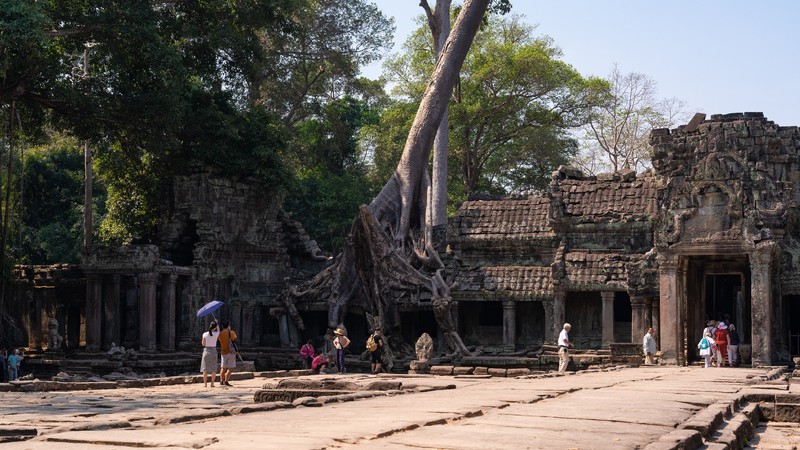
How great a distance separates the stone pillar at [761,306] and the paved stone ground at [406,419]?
30.8 feet

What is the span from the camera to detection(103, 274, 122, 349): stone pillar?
31.4 metres

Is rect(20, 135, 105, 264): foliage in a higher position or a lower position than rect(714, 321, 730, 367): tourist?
higher

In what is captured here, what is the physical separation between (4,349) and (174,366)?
4435 mm

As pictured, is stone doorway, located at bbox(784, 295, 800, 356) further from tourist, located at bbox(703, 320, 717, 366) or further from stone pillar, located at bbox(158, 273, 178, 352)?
stone pillar, located at bbox(158, 273, 178, 352)

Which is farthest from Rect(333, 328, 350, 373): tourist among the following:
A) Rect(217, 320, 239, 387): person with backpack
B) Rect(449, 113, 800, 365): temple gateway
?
Rect(217, 320, 239, 387): person with backpack

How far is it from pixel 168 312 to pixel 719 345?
15.5 meters

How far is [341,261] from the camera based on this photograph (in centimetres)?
3195

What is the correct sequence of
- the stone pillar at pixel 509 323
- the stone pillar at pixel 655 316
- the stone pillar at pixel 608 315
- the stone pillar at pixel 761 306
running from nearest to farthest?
the stone pillar at pixel 761 306
the stone pillar at pixel 655 316
the stone pillar at pixel 608 315
the stone pillar at pixel 509 323

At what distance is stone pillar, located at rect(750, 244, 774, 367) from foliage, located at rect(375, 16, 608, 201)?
21.5m

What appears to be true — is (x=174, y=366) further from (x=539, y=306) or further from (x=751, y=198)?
(x=751, y=198)

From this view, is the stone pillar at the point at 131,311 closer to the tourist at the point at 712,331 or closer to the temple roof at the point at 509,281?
the temple roof at the point at 509,281

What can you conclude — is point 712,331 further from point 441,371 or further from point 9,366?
point 9,366

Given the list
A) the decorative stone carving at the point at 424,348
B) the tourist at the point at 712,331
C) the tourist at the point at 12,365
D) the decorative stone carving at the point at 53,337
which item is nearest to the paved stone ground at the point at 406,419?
the tourist at the point at 712,331

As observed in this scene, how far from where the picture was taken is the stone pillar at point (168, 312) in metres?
31.4
